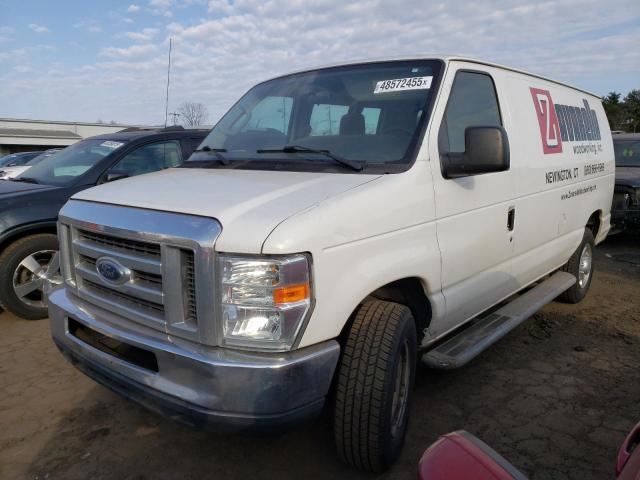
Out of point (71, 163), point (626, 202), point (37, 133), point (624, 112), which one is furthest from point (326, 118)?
point (37, 133)

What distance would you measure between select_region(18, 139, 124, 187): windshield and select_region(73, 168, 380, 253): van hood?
261cm

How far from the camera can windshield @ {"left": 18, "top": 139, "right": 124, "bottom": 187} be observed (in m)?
5.35

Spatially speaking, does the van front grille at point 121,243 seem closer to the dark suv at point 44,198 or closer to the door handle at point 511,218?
the dark suv at point 44,198

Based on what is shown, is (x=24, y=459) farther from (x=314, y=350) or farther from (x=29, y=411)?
(x=314, y=350)

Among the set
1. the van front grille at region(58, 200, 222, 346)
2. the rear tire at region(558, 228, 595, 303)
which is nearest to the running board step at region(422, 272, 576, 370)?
the rear tire at region(558, 228, 595, 303)

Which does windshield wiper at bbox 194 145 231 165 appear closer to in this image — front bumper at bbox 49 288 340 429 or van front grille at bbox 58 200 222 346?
van front grille at bbox 58 200 222 346

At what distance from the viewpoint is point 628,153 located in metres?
9.52

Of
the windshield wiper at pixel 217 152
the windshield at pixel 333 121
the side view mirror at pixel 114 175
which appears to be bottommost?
the side view mirror at pixel 114 175

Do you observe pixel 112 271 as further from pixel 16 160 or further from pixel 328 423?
pixel 16 160

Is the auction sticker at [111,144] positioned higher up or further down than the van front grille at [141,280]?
higher up

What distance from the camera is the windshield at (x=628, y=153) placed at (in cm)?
938

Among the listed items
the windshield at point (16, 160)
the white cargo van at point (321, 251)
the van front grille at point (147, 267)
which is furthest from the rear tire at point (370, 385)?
the windshield at point (16, 160)

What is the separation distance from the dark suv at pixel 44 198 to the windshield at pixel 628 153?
26.4 feet

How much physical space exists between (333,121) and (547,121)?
6.63ft
